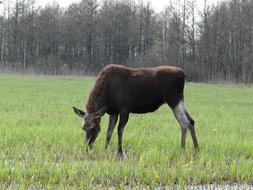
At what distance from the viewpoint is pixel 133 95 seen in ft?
30.1

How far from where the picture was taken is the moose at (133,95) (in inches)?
356

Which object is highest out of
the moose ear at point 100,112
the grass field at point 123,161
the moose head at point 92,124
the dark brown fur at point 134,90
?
the dark brown fur at point 134,90

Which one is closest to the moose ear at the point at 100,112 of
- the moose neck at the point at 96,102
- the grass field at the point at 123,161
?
the moose neck at the point at 96,102

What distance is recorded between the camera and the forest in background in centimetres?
5669

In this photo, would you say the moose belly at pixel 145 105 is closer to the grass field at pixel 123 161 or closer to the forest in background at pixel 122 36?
the grass field at pixel 123 161

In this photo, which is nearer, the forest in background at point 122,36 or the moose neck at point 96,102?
the moose neck at point 96,102

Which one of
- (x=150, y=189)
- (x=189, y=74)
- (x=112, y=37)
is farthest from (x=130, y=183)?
(x=112, y=37)

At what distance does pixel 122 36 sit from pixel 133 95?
58.3 m

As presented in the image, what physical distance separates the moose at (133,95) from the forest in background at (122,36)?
46.1m

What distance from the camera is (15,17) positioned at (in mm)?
66250

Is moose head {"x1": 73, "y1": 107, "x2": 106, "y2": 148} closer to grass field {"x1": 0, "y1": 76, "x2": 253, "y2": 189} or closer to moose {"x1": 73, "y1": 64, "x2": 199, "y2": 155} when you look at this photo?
moose {"x1": 73, "y1": 64, "x2": 199, "y2": 155}

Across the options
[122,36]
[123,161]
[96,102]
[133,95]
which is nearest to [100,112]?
[96,102]

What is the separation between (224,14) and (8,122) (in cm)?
5099

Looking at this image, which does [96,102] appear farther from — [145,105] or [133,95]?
[145,105]
